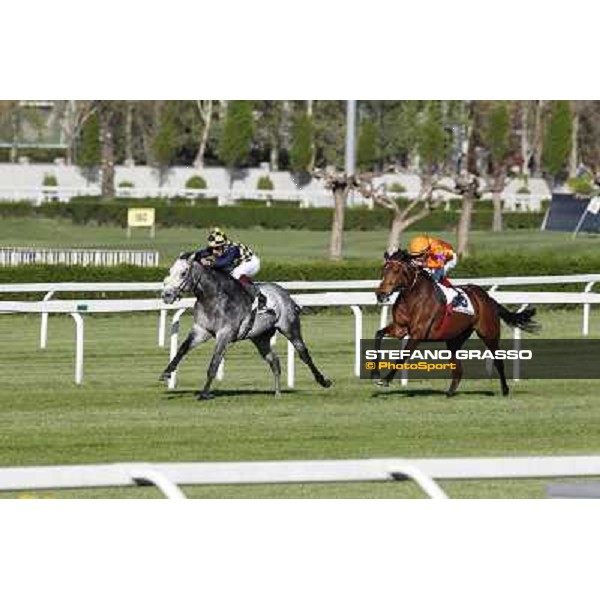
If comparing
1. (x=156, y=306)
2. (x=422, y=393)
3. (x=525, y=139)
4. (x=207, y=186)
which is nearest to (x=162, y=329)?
(x=156, y=306)

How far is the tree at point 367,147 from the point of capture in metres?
35.8

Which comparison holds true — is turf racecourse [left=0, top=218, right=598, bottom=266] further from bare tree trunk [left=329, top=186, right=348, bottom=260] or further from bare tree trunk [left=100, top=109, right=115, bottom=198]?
bare tree trunk [left=100, top=109, right=115, bottom=198]

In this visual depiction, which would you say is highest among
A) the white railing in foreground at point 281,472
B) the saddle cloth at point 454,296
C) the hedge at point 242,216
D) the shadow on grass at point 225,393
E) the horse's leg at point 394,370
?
the white railing in foreground at point 281,472

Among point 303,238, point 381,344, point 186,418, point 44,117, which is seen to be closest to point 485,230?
point 303,238

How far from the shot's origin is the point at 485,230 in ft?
99.0

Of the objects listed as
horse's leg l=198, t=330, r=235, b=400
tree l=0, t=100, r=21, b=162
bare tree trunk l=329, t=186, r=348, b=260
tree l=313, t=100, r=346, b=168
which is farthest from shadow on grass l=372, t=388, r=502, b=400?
tree l=313, t=100, r=346, b=168

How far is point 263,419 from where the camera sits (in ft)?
38.0

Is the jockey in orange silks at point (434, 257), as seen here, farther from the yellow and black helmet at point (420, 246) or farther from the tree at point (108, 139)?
the tree at point (108, 139)

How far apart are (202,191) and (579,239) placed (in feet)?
33.1

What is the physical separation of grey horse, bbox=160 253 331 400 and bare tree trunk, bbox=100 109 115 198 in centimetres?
1764

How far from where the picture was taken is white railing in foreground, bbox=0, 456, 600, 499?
4945 mm

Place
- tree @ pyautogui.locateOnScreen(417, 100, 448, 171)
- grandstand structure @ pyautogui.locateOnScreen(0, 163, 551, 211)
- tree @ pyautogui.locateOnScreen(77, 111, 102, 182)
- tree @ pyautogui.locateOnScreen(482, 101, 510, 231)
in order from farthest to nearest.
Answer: tree @ pyautogui.locateOnScreen(417, 100, 448, 171)
tree @ pyautogui.locateOnScreen(482, 101, 510, 231)
tree @ pyautogui.locateOnScreen(77, 111, 102, 182)
grandstand structure @ pyautogui.locateOnScreen(0, 163, 551, 211)

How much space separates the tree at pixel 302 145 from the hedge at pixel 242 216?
292 cm

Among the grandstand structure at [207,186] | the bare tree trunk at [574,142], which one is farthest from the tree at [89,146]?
the bare tree trunk at [574,142]
